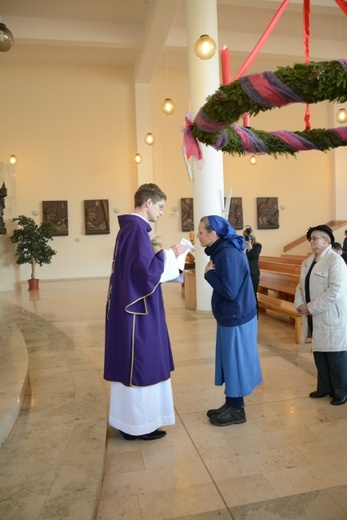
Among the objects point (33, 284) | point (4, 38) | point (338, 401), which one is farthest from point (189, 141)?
point (33, 284)

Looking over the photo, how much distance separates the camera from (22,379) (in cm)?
378

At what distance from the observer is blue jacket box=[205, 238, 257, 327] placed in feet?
11.1

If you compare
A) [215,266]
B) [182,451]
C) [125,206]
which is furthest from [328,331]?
[125,206]

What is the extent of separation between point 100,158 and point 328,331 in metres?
13.2

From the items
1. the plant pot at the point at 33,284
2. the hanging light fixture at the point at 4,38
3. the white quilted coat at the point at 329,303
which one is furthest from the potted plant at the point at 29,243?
the white quilted coat at the point at 329,303

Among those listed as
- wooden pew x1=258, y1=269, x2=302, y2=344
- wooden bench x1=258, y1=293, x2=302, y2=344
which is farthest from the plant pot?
wooden bench x1=258, y1=293, x2=302, y2=344

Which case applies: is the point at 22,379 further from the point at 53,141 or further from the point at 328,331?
the point at 53,141

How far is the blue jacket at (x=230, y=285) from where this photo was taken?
3.38 metres

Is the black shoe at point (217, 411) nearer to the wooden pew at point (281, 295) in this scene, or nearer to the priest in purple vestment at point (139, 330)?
the priest in purple vestment at point (139, 330)

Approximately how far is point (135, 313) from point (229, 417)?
126 centimetres

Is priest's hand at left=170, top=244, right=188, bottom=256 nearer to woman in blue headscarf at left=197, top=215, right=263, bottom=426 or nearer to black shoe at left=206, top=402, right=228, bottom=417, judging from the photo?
woman in blue headscarf at left=197, top=215, right=263, bottom=426

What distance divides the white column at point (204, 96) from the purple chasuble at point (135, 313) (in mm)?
5110

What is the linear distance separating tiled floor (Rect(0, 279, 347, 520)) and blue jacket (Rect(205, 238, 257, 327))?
3.05 feet

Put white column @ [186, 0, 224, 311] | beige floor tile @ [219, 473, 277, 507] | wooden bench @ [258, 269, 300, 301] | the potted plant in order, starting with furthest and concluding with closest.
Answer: the potted plant < white column @ [186, 0, 224, 311] < wooden bench @ [258, 269, 300, 301] < beige floor tile @ [219, 473, 277, 507]
